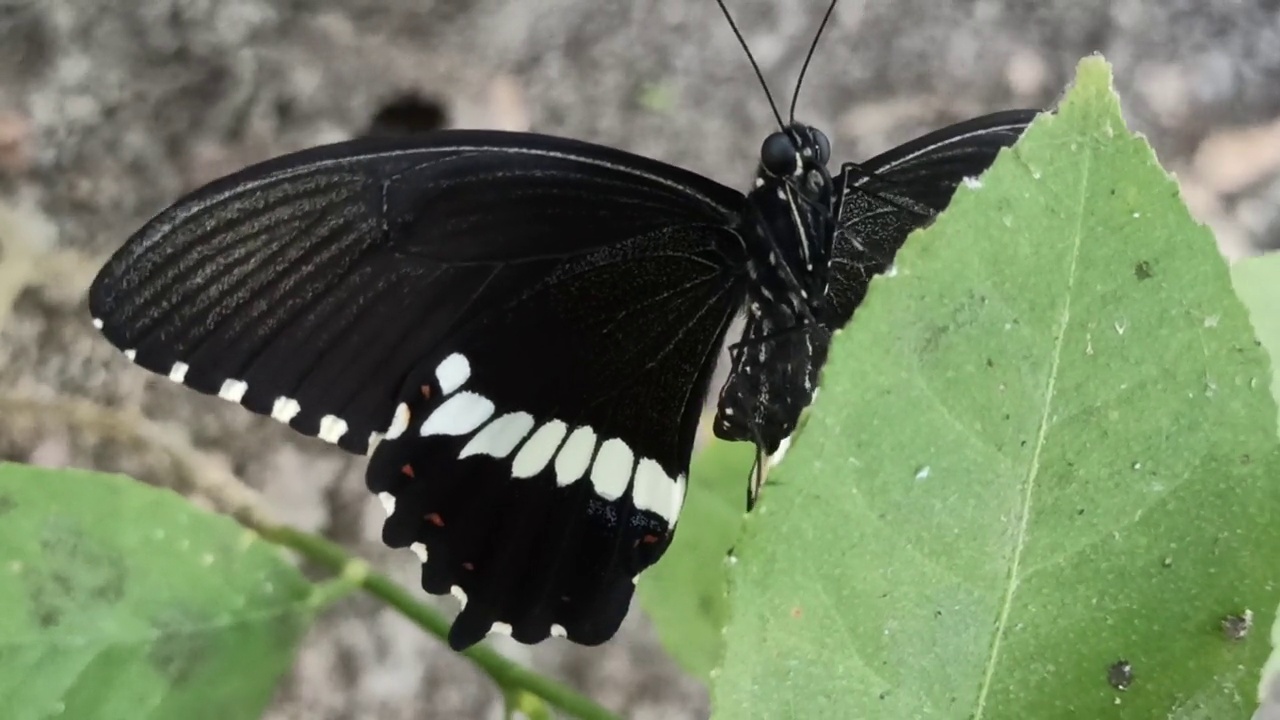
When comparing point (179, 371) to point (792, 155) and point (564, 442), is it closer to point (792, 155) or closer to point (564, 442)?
point (564, 442)

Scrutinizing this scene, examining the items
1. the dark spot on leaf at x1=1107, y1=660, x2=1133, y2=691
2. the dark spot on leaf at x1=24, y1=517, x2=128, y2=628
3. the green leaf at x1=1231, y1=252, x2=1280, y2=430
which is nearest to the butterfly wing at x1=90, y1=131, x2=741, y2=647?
the dark spot on leaf at x1=24, y1=517, x2=128, y2=628

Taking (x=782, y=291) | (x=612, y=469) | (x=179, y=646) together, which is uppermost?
(x=782, y=291)

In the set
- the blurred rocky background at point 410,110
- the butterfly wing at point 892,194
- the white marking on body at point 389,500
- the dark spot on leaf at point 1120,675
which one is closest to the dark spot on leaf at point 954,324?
the dark spot on leaf at point 1120,675

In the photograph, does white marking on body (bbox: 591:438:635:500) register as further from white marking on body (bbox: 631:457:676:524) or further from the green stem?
the green stem

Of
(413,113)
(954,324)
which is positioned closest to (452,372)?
(954,324)

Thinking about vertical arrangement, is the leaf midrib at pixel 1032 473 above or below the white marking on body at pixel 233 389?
above

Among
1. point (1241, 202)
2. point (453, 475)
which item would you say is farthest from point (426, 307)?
point (1241, 202)

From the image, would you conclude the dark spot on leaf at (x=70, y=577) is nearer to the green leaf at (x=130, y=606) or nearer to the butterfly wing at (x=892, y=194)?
the green leaf at (x=130, y=606)
